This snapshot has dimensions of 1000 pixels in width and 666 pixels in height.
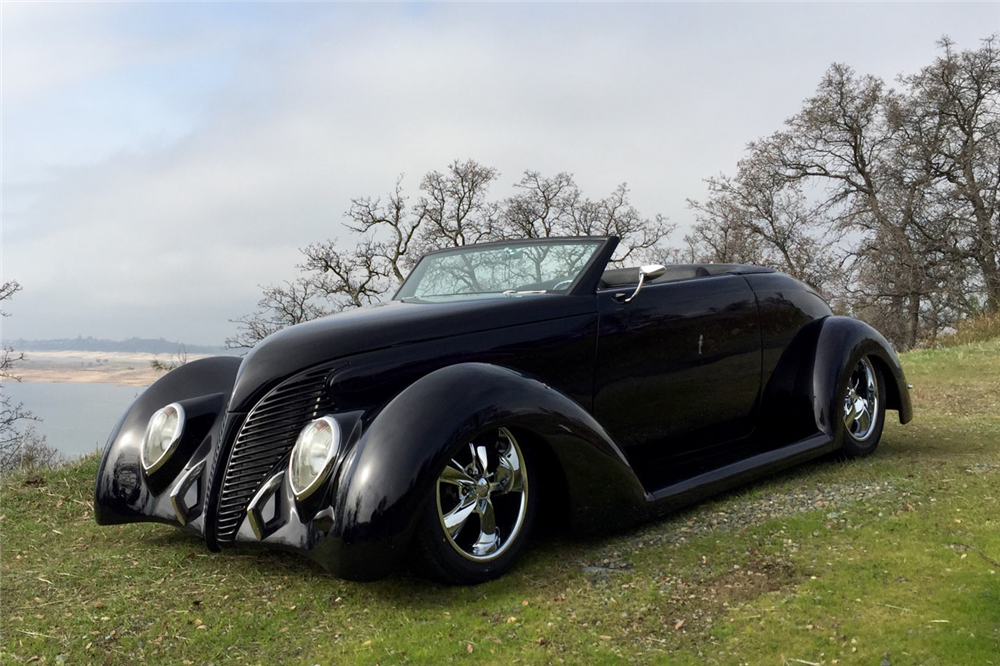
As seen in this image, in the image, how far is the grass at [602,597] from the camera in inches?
116

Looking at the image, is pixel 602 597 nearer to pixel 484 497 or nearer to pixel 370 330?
pixel 484 497

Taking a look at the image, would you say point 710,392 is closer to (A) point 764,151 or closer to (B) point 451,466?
(B) point 451,466

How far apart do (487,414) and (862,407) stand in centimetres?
367

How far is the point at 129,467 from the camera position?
4.36 metres

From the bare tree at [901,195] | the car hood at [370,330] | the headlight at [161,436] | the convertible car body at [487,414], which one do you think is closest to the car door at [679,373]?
the convertible car body at [487,414]

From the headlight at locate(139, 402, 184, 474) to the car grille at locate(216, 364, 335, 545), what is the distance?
0.63 meters


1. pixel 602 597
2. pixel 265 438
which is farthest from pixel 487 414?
pixel 265 438

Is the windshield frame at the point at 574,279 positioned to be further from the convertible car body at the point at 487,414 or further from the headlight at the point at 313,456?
the headlight at the point at 313,456

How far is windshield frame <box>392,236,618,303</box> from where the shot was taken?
462 cm

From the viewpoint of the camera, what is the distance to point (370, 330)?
12.9 feet

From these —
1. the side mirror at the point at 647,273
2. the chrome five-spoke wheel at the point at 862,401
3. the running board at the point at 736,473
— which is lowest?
the running board at the point at 736,473

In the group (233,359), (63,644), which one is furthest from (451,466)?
(233,359)

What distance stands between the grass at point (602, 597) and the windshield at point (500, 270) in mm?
1517

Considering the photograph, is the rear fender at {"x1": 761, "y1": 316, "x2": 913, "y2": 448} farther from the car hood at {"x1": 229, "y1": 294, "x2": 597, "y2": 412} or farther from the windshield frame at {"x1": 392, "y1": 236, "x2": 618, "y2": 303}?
the car hood at {"x1": 229, "y1": 294, "x2": 597, "y2": 412}
